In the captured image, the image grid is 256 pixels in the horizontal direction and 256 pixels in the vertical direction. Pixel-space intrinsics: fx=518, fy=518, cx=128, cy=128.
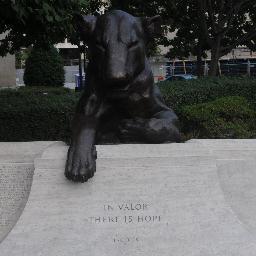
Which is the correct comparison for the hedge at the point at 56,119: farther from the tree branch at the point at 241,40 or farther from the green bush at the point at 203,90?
the tree branch at the point at 241,40

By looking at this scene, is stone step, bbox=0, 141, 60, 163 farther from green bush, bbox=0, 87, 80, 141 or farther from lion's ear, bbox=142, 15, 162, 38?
green bush, bbox=0, 87, 80, 141

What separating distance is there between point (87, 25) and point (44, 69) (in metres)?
23.2

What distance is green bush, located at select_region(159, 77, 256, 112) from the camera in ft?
37.7

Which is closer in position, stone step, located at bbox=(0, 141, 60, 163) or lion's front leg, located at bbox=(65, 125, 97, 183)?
lion's front leg, located at bbox=(65, 125, 97, 183)

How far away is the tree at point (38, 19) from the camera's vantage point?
8.50 metres

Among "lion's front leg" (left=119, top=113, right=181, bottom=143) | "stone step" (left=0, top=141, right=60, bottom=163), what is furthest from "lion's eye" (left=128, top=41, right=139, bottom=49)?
"stone step" (left=0, top=141, right=60, bottom=163)

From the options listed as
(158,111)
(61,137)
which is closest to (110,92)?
(158,111)

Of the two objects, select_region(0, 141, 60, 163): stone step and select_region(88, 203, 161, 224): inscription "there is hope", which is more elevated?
select_region(0, 141, 60, 163): stone step

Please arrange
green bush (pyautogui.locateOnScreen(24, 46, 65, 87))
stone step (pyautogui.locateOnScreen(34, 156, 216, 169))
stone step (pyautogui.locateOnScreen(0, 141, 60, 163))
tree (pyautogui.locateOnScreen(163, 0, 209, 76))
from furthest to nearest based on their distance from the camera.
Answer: green bush (pyautogui.locateOnScreen(24, 46, 65, 87)), tree (pyautogui.locateOnScreen(163, 0, 209, 76)), stone step (pyautogui.locateOnScreen(0, 141, 60, 163)), stone step (pyautogui.locateOnScreen(34, 156, 216, 169))

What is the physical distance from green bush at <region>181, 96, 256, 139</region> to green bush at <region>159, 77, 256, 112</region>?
2.09 ft

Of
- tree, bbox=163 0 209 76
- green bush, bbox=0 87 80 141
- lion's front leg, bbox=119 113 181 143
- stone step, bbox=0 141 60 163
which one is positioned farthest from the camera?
tree, bbox=163 0 209 76

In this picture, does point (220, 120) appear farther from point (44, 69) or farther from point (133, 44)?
point (44, 69)

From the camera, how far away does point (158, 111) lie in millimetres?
5000

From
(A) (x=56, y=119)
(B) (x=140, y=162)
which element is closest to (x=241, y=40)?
(A) (x=56, y=119)
